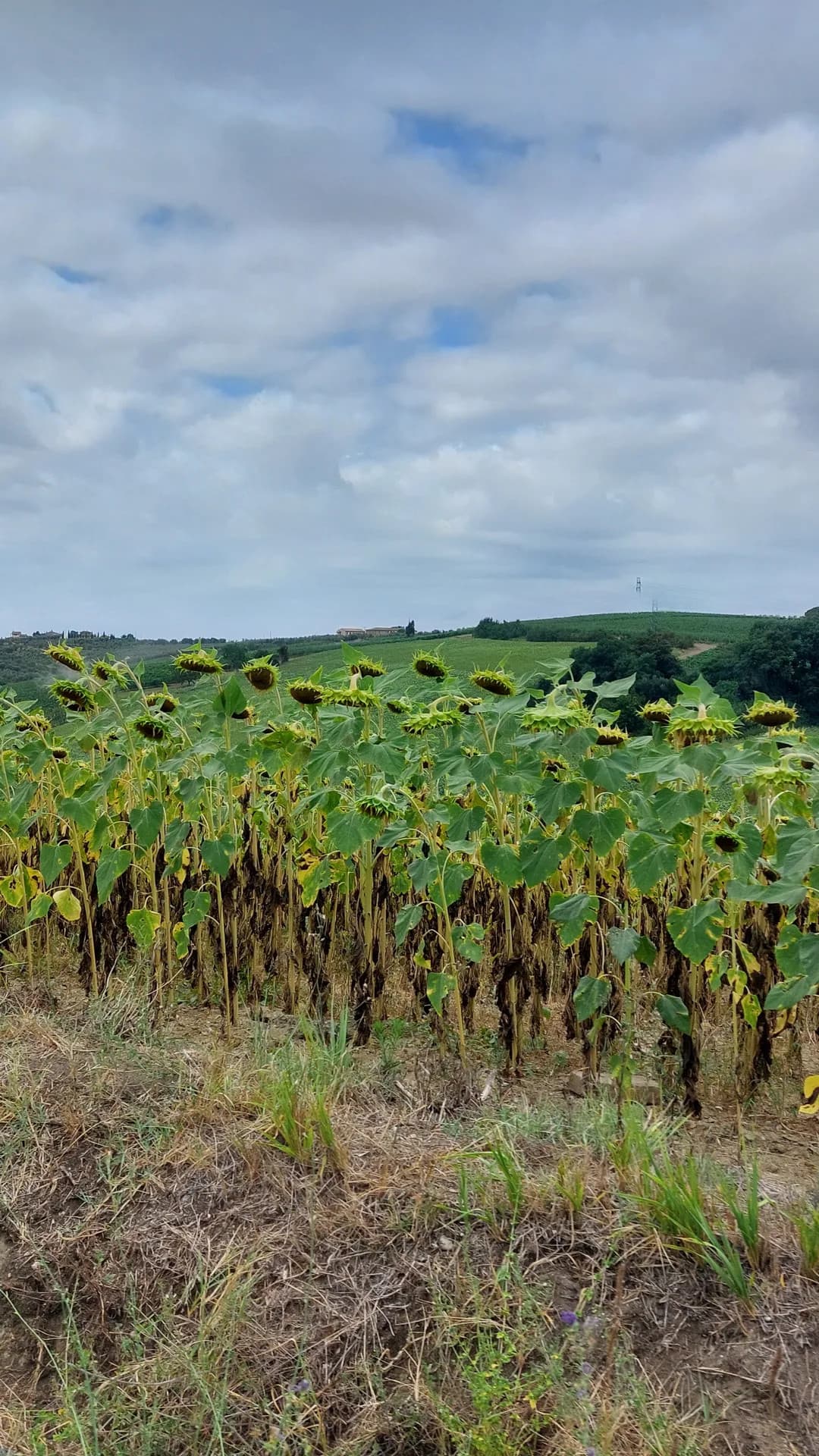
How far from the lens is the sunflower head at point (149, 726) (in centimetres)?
392

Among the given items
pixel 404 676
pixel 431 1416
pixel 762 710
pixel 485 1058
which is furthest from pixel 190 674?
pixel 431 1416

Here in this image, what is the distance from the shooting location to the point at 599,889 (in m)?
4.29

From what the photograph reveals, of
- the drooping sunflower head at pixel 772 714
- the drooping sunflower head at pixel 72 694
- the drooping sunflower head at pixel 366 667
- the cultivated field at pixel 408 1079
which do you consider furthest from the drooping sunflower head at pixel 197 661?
the drooping sunflower head at pixel 772 714

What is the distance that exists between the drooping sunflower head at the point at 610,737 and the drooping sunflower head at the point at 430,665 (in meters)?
0.60

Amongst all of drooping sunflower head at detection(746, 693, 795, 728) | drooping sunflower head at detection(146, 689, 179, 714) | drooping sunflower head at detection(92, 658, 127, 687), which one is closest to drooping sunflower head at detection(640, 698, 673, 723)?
drooping sunflower head at detection(746, 693, 795, 728)

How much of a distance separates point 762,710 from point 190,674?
212cm

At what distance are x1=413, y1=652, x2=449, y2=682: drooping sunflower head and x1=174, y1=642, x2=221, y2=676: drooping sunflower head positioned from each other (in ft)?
2.70

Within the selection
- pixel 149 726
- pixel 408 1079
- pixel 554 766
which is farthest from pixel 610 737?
pixel 149 726

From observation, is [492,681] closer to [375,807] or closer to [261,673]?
[375,807]

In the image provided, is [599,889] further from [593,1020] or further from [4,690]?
[4,690]

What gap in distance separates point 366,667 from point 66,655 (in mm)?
1346

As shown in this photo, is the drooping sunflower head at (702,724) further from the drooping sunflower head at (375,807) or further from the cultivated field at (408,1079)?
the drooping sunflower head at (375,807)

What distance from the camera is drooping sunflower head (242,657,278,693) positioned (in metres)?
3.72

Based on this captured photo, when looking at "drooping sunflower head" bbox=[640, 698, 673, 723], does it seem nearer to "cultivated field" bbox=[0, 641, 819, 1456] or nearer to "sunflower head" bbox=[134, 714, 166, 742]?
"cultivated field" bbox=[0, 641, 819, 1456]
